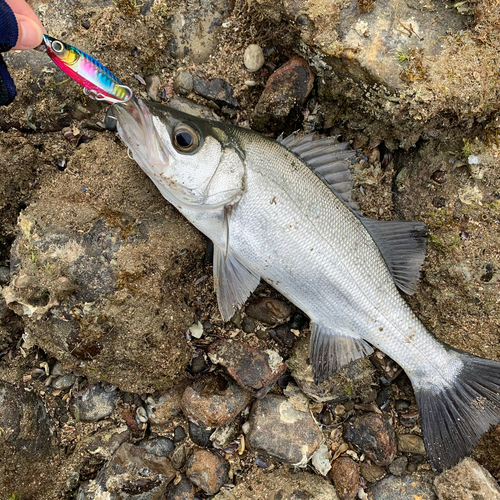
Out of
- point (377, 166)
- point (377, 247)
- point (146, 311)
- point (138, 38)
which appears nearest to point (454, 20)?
point (377, 166)

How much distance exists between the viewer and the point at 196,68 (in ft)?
11.1

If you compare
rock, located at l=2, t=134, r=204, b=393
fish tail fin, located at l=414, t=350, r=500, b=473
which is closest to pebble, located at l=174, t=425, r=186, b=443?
rock, located at l=2, t=134, r=204, b=393

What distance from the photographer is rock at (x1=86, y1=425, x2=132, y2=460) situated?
330cm

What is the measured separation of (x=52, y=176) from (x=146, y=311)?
138 centimetres

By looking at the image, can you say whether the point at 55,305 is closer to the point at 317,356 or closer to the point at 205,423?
the point at 205,423

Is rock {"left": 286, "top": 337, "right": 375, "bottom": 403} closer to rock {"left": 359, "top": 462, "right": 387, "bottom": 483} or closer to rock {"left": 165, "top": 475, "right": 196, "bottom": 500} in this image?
rock {"left": 359, "top": 462, "right": 387, "bottom": 483}

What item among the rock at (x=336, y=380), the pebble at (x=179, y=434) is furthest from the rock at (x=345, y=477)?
the pebble at (x=179, y=434)

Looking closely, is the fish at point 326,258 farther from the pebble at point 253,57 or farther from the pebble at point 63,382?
the pebble at point 63,382

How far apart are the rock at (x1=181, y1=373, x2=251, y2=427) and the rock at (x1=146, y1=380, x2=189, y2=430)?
3.5 inches

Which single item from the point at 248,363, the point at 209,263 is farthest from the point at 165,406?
the point at 209,263

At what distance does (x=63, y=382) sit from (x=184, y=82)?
280cm

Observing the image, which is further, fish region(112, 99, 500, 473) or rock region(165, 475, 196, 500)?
rock region(165, 475, 196, 500)

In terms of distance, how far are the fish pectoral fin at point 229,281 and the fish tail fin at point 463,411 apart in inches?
67.7

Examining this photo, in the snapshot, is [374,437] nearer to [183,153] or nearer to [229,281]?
[229,281]
